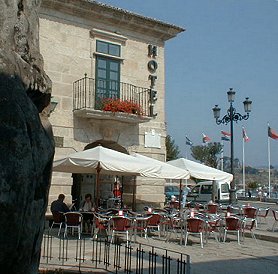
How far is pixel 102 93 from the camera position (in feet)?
60.1

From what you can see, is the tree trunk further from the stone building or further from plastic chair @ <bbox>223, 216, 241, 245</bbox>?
the stone building

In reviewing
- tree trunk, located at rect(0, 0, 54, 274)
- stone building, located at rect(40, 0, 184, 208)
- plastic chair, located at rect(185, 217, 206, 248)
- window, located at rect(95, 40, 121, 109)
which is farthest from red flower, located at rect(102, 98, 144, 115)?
tree trunk, located at rect(0, 0, 54, 274)

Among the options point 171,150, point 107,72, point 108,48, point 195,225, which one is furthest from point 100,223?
point 171,150

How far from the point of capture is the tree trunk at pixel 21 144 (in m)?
2.81

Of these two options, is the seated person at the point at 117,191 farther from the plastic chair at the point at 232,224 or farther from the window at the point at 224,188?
the window at the point at 224,188

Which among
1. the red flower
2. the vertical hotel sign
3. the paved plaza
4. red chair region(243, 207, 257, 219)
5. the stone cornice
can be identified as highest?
the stone cornice

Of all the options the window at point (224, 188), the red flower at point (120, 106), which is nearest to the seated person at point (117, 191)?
the red flower at point (120, 106)

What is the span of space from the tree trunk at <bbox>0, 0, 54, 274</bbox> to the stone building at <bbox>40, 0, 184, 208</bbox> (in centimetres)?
1318

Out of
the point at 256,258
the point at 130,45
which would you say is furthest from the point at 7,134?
the point at 130,45

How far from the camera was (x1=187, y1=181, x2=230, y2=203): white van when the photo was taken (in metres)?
29.0

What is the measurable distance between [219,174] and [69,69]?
7029 mm

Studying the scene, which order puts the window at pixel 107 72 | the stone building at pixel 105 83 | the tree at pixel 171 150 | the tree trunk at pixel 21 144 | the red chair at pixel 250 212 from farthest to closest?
the tree at pixel 171 150 → the window at pixel 107 72 → the stone building at pixel 105 83 → the red chair at pixel 250 212 → the tree trunk at pixel 21 144

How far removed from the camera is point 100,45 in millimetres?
18531

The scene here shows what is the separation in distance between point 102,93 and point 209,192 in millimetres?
14517
